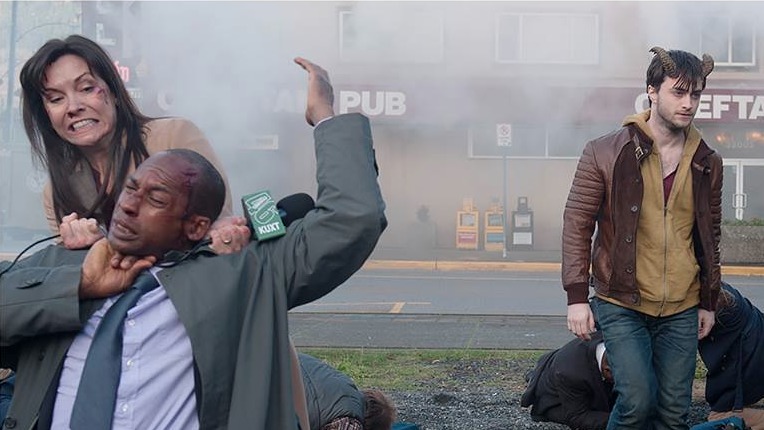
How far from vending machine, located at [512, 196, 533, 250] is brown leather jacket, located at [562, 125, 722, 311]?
14.1m

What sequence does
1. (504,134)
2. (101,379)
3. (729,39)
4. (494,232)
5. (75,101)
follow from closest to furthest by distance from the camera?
(101,379) → (75,101) → (729,39) → (504,134) → (494,232)

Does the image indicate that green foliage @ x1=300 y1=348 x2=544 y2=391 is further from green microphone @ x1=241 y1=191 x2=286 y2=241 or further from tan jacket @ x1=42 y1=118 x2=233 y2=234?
green microphone @ x1=241 y1=191 x2=286 y2=241

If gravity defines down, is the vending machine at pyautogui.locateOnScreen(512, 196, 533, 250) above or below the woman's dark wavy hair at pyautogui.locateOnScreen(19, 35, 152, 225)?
below

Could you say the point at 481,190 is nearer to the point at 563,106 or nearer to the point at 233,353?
the point at 563,106

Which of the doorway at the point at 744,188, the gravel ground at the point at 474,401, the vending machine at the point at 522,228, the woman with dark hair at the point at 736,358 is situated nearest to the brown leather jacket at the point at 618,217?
the woman with dark hair at the point at 736,358

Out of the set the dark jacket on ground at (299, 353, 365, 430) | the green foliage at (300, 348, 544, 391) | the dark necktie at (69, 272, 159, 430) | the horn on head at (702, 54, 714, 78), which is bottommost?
the green foliage at (300, 348, 544, 391)

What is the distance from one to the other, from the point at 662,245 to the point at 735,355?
84 centimetres

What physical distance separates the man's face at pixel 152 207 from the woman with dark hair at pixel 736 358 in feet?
8.36

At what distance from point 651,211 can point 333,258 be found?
1.78 metres

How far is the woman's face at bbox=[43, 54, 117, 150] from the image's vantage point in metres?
2.32

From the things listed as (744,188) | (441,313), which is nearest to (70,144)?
(441,313)

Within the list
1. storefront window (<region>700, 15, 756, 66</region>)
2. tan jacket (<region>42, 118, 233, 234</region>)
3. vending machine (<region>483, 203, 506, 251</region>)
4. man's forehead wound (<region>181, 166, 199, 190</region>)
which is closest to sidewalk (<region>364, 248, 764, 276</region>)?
vending machine (<region>483, 203, 506, 251</region>)

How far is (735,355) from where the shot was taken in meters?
3.88

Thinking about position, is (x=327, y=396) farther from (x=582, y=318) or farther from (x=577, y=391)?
(x=577, y=391)
